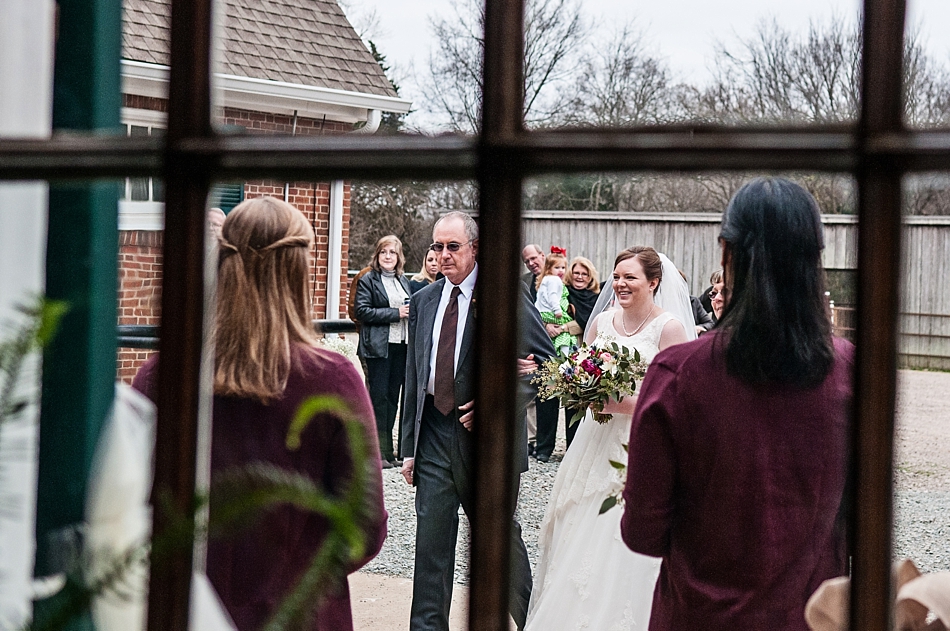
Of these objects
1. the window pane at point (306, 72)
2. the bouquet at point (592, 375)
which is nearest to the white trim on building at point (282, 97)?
the window pane at point (306, 72)

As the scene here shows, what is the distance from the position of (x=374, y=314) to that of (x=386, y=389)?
14 centimetres

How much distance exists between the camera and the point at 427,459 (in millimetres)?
755

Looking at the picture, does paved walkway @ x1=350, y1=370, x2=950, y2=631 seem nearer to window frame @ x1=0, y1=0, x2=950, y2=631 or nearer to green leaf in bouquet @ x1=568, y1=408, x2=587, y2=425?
window frame @ x1=0, y1=0, x2=950, y2=631

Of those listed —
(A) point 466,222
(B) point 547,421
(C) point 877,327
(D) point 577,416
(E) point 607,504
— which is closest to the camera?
(C) point 877,327

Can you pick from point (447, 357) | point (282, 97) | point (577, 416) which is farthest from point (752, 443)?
point (577, 416)

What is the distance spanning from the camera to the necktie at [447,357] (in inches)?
31.5

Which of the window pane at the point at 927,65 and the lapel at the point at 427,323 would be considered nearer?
the window pane at the point at 927,65

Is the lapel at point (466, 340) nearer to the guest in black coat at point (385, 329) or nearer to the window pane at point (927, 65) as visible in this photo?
the guest in black coat at point (385, 329)

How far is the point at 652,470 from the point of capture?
825mm

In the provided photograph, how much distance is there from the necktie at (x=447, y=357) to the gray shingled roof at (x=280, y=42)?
20cm

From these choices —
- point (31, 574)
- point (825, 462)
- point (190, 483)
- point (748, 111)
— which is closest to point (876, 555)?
point (825, 462)

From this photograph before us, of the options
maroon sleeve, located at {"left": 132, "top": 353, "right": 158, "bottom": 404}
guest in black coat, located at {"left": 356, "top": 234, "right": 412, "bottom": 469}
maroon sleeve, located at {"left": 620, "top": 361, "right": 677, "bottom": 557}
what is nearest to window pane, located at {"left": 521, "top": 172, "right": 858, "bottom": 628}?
maroon sleeve, located at {"left": 620, "top": 361, "right": 677, "bottom": 557}

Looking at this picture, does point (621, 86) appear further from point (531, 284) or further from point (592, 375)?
point (592, 375)

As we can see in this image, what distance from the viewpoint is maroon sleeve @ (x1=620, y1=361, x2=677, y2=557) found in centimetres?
79
